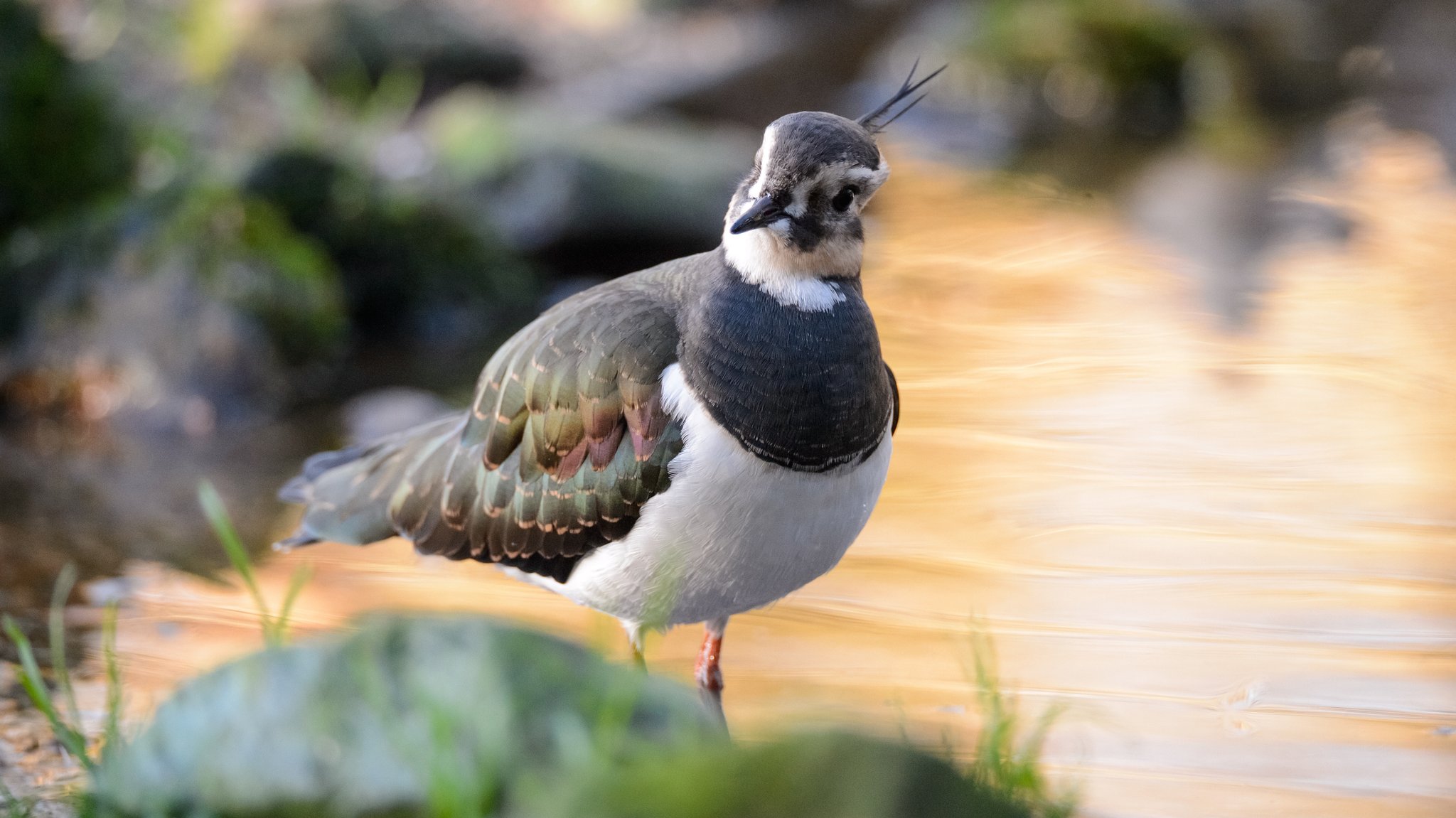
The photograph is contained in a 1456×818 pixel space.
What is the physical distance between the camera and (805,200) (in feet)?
11.6

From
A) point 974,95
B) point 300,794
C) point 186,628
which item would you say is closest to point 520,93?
point 974,95

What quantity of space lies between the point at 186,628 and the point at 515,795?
2.47 metres

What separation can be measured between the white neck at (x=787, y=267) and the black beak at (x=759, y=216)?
0.23 feet

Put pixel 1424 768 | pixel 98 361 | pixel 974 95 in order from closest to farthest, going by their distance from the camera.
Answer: pixel 1424 768 → pixel 98 361 → pixel 974 95

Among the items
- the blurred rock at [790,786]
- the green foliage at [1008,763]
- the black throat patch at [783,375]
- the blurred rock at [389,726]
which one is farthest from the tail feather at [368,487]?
the blurred rock at [790,786]

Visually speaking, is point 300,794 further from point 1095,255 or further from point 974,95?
point 974,95

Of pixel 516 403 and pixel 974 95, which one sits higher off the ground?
pixel 516 403

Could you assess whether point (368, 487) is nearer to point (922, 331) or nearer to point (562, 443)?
point (562, 443)

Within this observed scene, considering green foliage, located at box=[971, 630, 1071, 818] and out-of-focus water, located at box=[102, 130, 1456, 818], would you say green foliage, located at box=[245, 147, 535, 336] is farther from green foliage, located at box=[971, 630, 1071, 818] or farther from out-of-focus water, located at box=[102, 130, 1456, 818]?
green foliage, located at box=[971, 630, 1071, 818]

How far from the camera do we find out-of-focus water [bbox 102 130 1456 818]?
413 cm

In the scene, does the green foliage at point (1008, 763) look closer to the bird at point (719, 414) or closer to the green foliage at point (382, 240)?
the bird at point (719, 414)

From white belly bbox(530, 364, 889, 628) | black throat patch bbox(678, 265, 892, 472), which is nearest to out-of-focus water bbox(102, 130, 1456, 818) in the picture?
white belly bbox(530, 364, 889, 628)

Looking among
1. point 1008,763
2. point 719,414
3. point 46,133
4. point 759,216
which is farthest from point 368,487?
point 46,133

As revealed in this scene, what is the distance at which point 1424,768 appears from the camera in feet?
13.1
